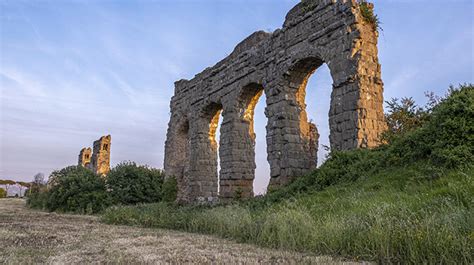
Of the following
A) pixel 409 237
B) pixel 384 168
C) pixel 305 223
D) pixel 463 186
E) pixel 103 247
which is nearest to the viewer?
pixel 409 237

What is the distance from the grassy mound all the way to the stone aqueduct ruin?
4.93 ft

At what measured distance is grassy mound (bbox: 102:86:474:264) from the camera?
380 cm

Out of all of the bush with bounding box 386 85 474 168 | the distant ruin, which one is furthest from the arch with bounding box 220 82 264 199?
the distant ruin

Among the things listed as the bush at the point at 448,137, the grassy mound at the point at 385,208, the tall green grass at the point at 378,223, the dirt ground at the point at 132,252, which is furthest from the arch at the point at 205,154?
the dirt ground at the point at 132,252

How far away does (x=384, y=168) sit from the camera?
338 inches

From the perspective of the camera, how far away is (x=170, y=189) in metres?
19.5

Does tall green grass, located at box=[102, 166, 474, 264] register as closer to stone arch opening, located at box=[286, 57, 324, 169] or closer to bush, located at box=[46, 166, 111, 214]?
stone arch opening, located at box=[286, 57, 324, 169]

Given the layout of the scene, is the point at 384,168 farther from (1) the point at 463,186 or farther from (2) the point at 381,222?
(2) the point at 381,222

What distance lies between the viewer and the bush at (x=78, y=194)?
52.3ft

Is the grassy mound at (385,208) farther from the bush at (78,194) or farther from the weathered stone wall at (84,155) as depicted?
the weathered stone wall at (84,155)

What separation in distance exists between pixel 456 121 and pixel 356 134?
9.72 ft

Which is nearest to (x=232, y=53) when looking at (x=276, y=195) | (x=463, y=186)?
(x=276, y=195)

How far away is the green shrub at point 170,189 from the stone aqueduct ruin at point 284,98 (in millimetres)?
301

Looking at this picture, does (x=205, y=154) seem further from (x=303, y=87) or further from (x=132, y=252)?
(x=132, y=252)
